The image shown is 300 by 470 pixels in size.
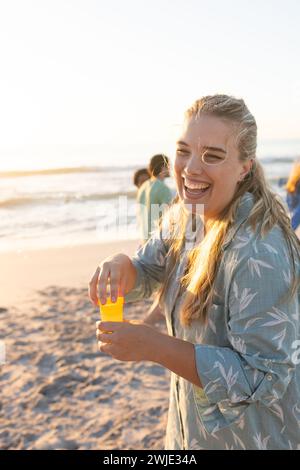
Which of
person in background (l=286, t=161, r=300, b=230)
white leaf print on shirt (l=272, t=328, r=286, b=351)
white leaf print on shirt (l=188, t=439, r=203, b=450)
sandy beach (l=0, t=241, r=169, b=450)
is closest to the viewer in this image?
white leaf print on shirt (l=272, t=328, r=286, b=351)

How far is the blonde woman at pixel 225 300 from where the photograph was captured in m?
1.54

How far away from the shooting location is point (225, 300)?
1.66 m

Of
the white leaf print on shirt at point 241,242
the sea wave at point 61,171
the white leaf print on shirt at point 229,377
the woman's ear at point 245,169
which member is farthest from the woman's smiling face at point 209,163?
the sea wave at point 61,171

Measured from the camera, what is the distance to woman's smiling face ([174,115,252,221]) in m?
1.72

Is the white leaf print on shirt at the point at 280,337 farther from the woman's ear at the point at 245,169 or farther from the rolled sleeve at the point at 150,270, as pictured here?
the rolled sleeve at the point at 150,270

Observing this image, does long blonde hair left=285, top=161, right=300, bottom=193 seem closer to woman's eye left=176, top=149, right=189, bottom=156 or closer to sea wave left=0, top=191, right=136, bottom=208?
woman's eye left=176, top=149, right=189, bottom=156

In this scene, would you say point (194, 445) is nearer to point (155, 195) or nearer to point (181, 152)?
point (181, 152)

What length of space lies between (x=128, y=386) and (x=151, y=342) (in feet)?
10.0

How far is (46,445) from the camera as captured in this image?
365 centimetres

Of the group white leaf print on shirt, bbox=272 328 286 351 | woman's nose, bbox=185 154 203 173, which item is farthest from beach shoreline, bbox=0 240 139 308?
white leaf print on shirt, bbox=272 328 286 351

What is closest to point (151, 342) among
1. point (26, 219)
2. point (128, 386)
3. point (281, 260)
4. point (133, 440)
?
point (281, 260)

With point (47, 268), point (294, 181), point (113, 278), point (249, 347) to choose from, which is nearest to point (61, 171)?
point (47, 268)

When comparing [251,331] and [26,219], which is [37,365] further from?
[26,219]

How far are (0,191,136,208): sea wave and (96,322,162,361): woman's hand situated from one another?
14209 millimetres
